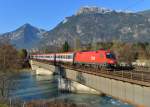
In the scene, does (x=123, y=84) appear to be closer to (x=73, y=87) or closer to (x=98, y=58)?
(x=98, y=58)

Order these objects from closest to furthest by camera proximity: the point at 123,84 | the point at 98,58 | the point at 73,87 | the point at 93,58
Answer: the point at 123,84 → the point at 98,58 → the point at 93,58 → the point at 73,87

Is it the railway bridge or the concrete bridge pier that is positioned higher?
the railway bridge

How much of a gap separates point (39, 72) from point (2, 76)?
349ft

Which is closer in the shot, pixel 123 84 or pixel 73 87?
pixel 123 84

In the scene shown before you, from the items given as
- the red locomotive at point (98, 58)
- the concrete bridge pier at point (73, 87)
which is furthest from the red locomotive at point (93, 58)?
the concrete bridge pier at point (73, 87)

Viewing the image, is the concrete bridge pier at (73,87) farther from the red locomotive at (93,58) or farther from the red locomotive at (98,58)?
the red locomotive at (98,58)

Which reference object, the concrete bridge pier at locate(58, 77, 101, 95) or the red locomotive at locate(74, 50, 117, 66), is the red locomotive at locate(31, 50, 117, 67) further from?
the concrete bridge pier at locate(58, 77, 101, 95)

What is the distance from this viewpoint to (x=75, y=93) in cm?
8312

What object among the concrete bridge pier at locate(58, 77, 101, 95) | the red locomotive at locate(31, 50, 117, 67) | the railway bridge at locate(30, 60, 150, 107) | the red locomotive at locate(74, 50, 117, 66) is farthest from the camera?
the concrete bridge pier at locate(58, 77, 101, 95)

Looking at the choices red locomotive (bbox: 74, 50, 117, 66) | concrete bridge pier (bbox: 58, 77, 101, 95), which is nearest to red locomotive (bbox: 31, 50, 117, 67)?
red locomotive (bbox: 74, 50, 117, 66)

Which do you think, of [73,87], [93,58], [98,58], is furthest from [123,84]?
[73,87]

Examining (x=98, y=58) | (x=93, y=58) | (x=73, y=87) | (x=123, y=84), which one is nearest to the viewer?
(x=123, y=84)

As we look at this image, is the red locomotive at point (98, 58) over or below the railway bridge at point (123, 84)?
over

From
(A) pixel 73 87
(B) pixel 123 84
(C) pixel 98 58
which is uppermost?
(C) pixel 98 58
